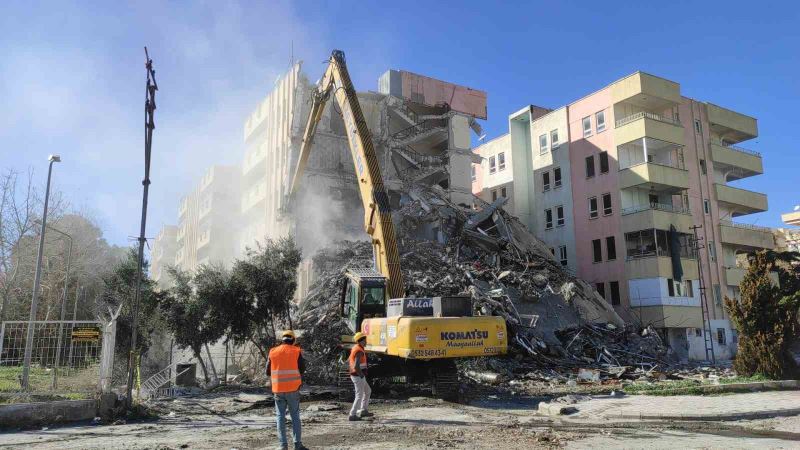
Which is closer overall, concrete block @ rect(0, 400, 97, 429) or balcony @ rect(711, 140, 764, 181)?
concrete block @ rect(0, 400, 97, 429)

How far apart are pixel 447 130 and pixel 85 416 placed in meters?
34.0

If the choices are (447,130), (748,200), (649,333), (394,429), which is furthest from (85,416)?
(748,200)

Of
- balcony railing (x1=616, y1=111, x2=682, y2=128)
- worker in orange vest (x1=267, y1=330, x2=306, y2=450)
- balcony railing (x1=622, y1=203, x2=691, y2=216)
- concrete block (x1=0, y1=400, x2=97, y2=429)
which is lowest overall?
concrete block (x1=0, y1=400, x2=97, y2=429)

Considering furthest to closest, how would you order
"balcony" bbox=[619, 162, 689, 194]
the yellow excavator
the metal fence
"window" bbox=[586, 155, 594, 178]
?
"window" bbox=[586, 155, 594, 178] → "balcony" bbox=[619, 162, 689, 194] → the yellow excavator → the metal fence

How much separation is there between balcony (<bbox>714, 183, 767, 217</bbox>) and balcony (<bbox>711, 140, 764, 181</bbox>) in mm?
1580

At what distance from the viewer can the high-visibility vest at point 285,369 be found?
24.8ft

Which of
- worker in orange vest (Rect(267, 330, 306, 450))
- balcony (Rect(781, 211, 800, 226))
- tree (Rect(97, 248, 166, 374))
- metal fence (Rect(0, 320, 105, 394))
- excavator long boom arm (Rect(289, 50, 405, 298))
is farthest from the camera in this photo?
balcony (Rect(781, 211, 800, 226))

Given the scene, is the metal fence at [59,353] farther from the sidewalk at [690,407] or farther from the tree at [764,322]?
the tree at [764,322]

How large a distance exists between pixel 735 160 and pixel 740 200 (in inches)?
104

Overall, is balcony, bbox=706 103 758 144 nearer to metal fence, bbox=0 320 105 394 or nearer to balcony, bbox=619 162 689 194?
balcony, bbox=619 162 689 194

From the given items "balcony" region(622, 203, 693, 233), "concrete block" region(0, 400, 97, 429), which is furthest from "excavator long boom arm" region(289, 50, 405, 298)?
"balcony" region(622, 203, 693, 233)

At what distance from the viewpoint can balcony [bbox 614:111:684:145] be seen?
31078 millimetres

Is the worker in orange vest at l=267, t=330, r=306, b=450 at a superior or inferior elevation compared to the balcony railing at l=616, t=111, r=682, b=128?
inferior

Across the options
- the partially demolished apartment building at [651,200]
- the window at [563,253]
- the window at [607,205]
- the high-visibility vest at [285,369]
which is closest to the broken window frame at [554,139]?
the partially demolished apartment building at [651,200]
